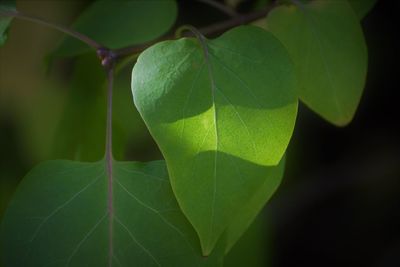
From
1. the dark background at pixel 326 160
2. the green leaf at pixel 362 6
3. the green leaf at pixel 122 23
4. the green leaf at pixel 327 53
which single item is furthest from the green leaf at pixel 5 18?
the dark background at pixel 326 160

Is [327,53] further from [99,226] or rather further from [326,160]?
[326,160]

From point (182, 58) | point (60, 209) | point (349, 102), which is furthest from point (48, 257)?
point (349, 102)

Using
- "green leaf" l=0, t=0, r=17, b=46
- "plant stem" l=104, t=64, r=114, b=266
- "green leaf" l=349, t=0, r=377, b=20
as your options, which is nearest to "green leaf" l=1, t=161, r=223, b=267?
"plant stem" l=104, t=64, r=114, b=266

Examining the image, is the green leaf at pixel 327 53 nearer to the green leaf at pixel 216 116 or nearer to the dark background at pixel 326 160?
the green leaf at pixel 216 116

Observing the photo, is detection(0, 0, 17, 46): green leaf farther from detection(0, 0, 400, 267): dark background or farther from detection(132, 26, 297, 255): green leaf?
detection(0, 0, 400, 267): dark background

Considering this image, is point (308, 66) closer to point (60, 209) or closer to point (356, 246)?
point (60, 209)

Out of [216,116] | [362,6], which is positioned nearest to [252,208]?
[216,116]
